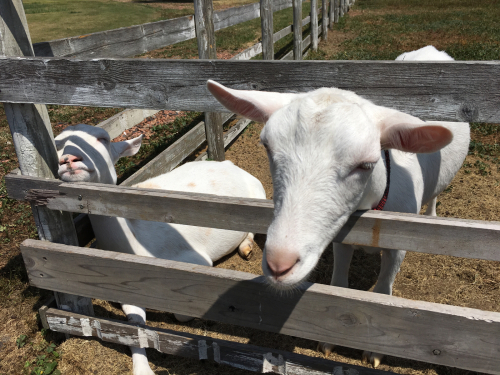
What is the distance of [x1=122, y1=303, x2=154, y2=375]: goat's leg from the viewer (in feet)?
9.61

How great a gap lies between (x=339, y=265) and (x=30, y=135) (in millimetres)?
2537

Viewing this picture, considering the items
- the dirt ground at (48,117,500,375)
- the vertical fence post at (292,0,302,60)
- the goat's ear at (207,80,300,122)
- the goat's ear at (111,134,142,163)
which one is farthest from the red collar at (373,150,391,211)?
the vertical fence post at (292,0,302,60)

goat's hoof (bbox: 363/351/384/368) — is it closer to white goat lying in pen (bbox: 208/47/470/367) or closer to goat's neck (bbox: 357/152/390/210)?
goat's neck (bbox: 357/152/390/210)

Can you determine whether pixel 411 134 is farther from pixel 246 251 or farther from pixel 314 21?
pixel 314 21

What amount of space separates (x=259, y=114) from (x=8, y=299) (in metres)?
3.04

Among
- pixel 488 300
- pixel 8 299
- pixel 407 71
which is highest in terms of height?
pixel 407 71

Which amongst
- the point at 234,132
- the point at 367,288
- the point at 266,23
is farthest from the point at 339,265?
the point at 266,23

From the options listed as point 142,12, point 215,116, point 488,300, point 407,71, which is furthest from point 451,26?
point 142,12

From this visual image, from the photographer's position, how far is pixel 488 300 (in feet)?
11.5

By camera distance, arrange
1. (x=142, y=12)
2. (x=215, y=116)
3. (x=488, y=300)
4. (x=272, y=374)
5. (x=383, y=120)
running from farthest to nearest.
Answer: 1. (x=142, y=12)
2. (x=215, y=116)
3. (x=488, y=300)
4. (x=272, y=374)
5. (x=383, y=120)

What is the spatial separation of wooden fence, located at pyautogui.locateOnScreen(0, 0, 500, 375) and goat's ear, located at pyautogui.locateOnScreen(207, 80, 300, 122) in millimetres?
144

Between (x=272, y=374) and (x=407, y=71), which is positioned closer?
(x=407, y=71)

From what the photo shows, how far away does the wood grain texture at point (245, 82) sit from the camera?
6.29 feet

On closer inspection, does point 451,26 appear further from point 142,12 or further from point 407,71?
point 142,12
